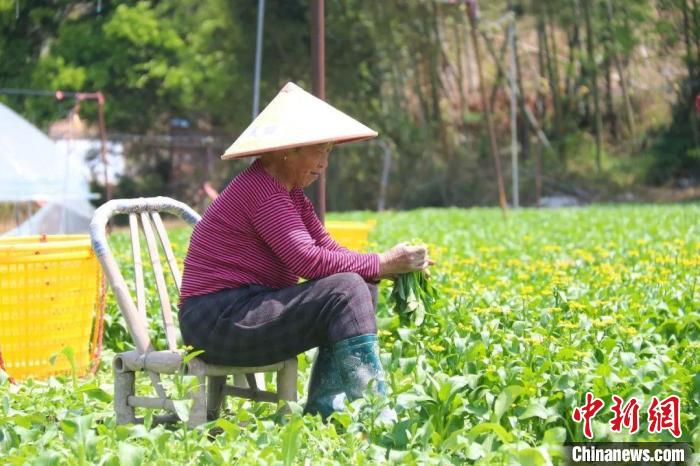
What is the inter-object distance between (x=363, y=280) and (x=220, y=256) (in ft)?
1.76

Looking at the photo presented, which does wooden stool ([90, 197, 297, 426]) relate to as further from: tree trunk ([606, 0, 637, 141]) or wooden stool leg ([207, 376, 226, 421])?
tree trunk ([606, 0, 637, 141])

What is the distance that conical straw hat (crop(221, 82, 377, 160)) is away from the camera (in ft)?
14.1

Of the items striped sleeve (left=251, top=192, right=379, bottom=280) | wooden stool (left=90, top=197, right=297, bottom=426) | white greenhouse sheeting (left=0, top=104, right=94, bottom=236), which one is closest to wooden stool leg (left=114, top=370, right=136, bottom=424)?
wooden stool (left=90, top=197, right=297, bottom=426)

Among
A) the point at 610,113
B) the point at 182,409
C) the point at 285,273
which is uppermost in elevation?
the point at 610,113

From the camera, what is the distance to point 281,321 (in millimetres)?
4141

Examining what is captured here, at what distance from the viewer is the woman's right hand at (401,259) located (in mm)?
4379

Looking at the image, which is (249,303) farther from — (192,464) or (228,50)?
(228,50)

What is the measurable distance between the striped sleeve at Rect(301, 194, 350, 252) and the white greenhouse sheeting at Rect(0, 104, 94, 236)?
8.77 meters

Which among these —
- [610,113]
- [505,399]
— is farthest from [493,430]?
[610,113]

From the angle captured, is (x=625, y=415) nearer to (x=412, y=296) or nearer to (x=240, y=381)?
(x=412, y=296)

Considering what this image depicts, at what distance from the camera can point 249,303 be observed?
13.9ft

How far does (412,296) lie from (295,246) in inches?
27.1

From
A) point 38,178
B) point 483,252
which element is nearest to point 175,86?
point 38,178

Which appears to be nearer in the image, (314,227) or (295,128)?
(295,128)
